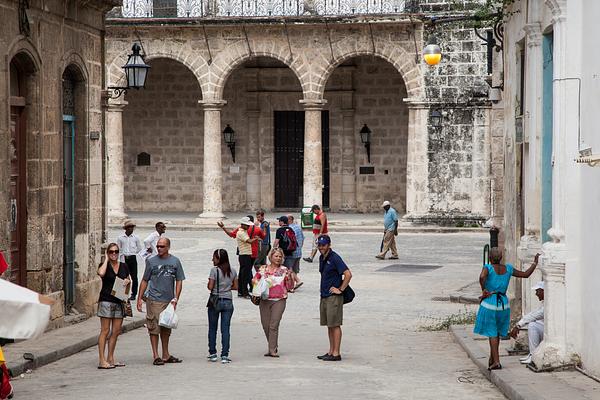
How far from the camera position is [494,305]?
12727 millimetres

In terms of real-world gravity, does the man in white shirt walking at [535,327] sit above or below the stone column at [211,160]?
below

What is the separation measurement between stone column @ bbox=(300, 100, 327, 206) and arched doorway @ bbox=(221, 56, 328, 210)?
4.12 m

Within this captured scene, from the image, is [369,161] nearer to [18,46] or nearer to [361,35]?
[361,35]

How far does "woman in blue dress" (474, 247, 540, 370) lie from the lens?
12.6m

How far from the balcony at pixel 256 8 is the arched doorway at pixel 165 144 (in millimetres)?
4287

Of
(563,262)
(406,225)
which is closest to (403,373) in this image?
(563,262)

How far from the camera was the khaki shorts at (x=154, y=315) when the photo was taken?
45.1 ft

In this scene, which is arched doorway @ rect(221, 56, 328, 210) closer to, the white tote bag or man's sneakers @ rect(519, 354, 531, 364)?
man's sneakers @ rect(519, 354, 531, 364)

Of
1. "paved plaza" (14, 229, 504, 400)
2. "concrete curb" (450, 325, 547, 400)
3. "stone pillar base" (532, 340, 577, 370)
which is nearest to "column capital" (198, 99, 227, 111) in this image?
"paved plaza" (14, 229, 504, 400)

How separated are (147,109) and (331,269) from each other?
85.7 feet

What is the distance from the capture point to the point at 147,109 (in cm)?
3956

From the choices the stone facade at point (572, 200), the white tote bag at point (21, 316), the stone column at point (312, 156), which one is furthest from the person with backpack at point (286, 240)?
the white tote bag at point (21, 316)

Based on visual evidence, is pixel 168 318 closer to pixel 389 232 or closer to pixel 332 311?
pixel 332 311

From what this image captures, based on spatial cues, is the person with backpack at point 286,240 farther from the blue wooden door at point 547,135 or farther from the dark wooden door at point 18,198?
the blue wooden door at point 547,135
